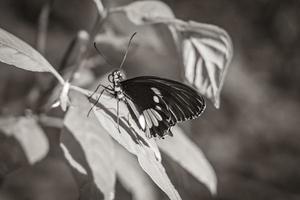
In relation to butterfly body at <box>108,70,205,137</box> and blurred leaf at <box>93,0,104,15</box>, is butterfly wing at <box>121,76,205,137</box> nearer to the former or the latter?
butterfly body at <box>108,70,205,137</box>

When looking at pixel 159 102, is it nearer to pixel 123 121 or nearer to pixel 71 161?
pixel 123 121

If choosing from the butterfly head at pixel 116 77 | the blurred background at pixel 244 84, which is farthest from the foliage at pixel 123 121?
the blurred background at pixel 244 84

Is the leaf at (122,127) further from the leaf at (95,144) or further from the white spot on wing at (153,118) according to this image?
the white spot on wing at (153,118)

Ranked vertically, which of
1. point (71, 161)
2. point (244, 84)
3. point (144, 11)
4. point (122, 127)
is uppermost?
point (244, 84)

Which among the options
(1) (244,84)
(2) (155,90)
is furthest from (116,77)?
(1) (244,84)

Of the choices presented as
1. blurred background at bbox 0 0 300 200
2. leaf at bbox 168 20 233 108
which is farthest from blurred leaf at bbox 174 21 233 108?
blurred background at bbox 0 0 300 200

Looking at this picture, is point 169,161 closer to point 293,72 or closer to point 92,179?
point 92,179

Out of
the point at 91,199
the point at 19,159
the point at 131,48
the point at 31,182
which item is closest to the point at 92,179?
the point at 91,199
